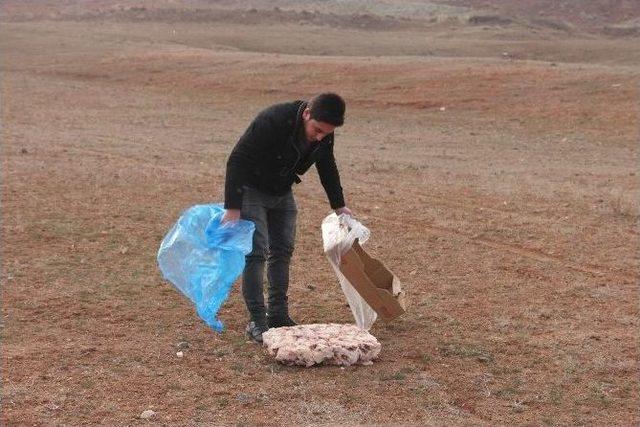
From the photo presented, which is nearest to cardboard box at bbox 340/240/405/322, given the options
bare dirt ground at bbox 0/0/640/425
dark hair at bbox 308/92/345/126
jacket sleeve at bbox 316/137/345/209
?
bare dirt ground at bbox 0/0/640/425

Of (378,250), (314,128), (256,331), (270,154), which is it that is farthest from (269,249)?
(378,250)

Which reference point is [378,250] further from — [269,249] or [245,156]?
[245,156]

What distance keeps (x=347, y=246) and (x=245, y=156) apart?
0.83 metres

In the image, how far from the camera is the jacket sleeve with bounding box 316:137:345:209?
538cm

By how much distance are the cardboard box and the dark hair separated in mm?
957

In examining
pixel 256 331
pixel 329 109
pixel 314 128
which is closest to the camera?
pixel 329 109

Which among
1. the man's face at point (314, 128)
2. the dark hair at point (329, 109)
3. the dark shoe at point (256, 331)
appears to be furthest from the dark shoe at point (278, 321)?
the dark hair at point (329, 109)

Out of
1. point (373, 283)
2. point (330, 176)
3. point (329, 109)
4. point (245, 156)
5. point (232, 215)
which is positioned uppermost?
point (329, 109)

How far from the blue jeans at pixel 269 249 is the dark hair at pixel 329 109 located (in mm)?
701

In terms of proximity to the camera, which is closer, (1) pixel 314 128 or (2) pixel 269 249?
(1) pixel 314 128

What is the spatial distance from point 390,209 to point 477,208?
904 mm

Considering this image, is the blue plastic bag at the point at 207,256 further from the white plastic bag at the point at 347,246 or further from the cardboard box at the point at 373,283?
the cardboard box at the point at 373,283

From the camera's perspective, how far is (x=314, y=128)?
16.1 feet

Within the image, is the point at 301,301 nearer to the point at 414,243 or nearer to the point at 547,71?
the point at 414,243
